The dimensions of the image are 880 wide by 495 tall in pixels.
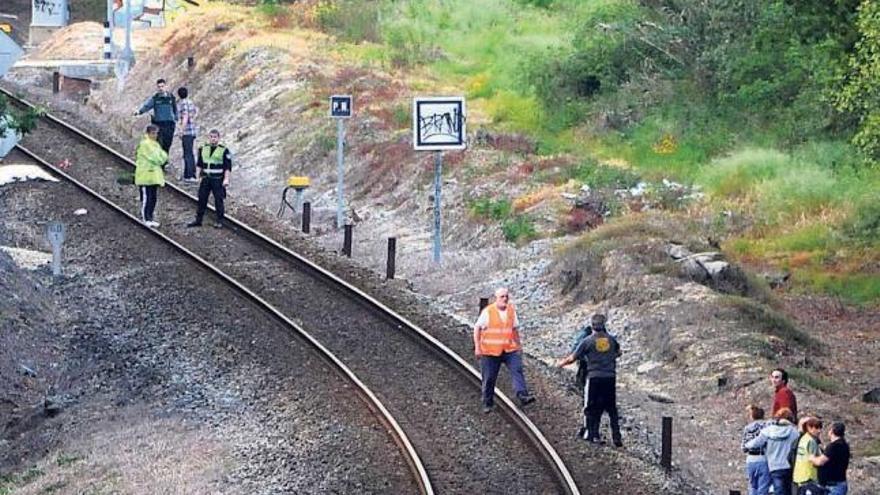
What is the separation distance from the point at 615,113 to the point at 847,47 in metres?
8.17

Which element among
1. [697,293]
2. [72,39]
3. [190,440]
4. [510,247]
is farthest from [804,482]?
[72,39]

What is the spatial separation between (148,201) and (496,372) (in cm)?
1069

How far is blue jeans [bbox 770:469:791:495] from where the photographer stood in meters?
14.7

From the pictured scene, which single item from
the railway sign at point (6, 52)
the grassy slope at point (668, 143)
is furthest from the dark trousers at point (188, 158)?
the railway sign at point (6, 52)

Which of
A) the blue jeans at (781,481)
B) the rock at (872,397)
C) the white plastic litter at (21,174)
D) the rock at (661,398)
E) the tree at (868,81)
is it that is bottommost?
the rock at (872,397)

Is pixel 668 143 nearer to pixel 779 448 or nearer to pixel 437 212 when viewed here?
pixel 437 212

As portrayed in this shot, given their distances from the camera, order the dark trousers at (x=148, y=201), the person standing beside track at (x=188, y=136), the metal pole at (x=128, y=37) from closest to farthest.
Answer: the dark trousers at (x=148, y=201)
the person standing beside track at (x=188, y=136)
the metal pole at (x=128, y=37)

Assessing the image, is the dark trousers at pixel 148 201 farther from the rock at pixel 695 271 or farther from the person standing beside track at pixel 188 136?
the rock at pixel 695 271

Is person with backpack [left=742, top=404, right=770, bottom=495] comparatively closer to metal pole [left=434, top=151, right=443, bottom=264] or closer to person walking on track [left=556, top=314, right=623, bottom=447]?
person walking on track [left=556, top=314, right=623, bottom=447]

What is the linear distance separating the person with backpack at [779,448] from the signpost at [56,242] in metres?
13.1

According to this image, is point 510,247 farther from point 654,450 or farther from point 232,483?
point 232,483

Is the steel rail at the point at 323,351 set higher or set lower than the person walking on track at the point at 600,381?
lower

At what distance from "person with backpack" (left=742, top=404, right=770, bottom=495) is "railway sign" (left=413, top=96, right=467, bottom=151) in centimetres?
1097

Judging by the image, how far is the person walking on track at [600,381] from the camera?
16533mm
